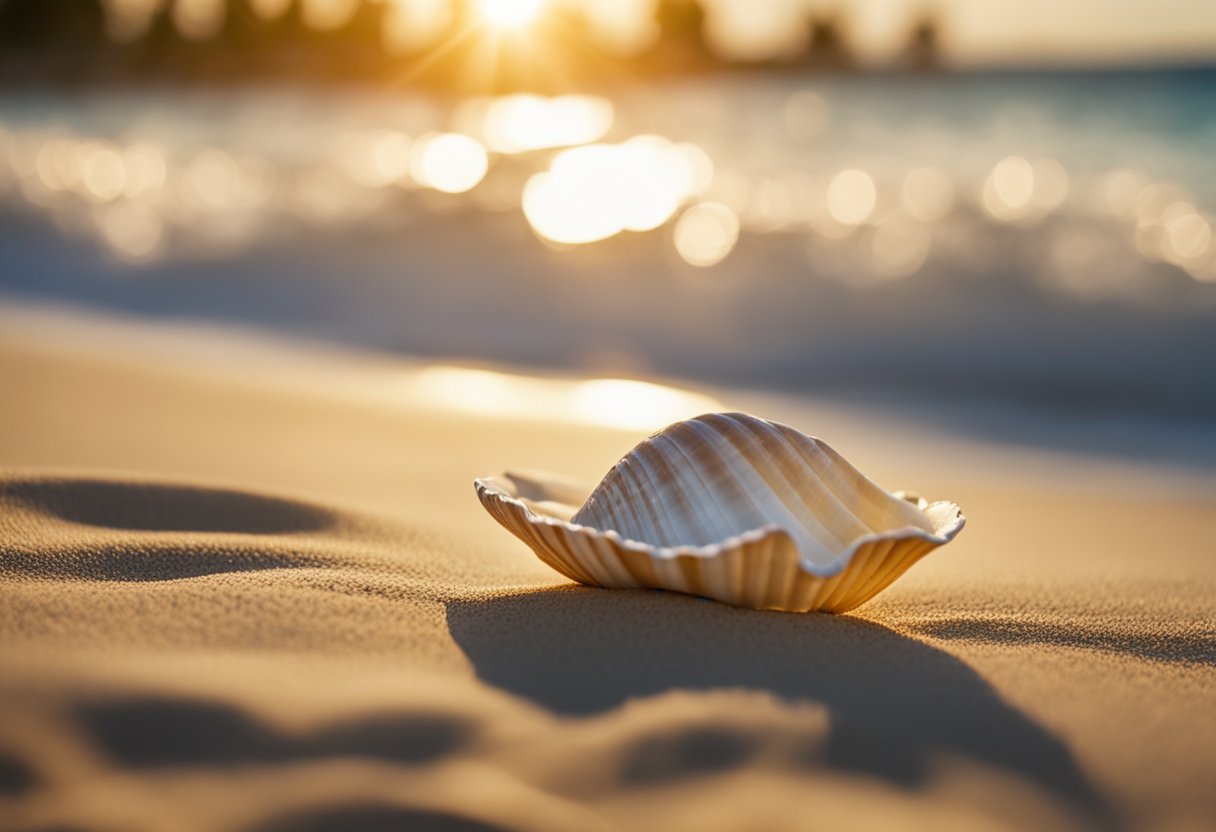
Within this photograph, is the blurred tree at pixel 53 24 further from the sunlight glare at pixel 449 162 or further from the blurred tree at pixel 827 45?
the sunlight glare at pixel 449 162

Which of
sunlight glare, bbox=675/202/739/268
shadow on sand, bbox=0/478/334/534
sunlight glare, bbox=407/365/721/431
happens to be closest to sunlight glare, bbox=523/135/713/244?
sunlight glare, bbox=675/202/739/268

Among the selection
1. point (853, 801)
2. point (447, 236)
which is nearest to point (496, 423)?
point (853, 801)

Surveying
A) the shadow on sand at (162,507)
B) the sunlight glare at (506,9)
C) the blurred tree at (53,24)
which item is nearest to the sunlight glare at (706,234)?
the shadow on sand at (162,507)

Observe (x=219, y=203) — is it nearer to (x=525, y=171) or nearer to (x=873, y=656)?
(x=525, y=171)

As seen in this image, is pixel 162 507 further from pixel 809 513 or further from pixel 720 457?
pixel 809 513

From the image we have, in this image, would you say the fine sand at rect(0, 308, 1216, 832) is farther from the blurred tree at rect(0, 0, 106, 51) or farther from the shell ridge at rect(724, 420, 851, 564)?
the blurred tree at rect(0, 0, 106, 51)

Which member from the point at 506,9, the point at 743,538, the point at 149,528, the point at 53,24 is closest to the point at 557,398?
the point at 149,528
